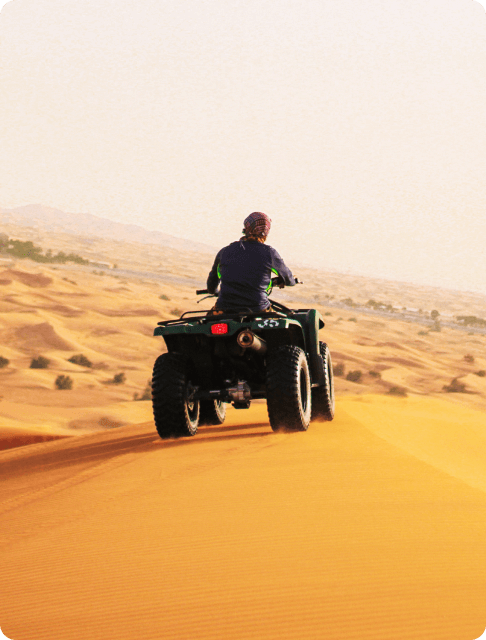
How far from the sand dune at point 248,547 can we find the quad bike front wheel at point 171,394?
895 mm

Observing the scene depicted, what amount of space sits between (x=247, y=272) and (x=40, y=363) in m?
14.0

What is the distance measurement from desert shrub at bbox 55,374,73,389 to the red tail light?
38.7ft

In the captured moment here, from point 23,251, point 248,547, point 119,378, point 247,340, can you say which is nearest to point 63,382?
point 119,378

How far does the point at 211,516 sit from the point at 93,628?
147cm

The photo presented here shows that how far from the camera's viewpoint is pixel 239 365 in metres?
7.97

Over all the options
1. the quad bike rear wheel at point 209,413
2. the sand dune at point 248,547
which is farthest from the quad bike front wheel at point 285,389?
the quad bike rear wheel at point 209,413

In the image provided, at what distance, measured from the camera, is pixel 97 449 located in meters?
8.80

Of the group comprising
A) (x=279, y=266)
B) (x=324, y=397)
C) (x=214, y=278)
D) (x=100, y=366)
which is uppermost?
(x=279, y=266)

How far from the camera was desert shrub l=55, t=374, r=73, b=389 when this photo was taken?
1842cm

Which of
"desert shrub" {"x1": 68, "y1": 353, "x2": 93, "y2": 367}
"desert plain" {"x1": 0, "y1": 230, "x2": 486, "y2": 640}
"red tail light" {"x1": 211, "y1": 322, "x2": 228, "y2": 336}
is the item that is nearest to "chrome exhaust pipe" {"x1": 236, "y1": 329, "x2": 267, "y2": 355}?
"red tail light" {"x1": 211, "y1": 322, "x2": 228, "y2": 336}

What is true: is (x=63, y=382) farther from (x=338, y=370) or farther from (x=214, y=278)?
(x=214, y=278)

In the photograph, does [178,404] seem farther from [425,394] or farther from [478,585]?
[425,394]

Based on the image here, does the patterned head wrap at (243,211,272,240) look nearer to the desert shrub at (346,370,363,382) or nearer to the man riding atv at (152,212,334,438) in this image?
the man riding atv at (152,212,334,438)

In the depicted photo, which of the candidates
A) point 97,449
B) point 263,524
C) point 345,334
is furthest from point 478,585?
point 345,334
